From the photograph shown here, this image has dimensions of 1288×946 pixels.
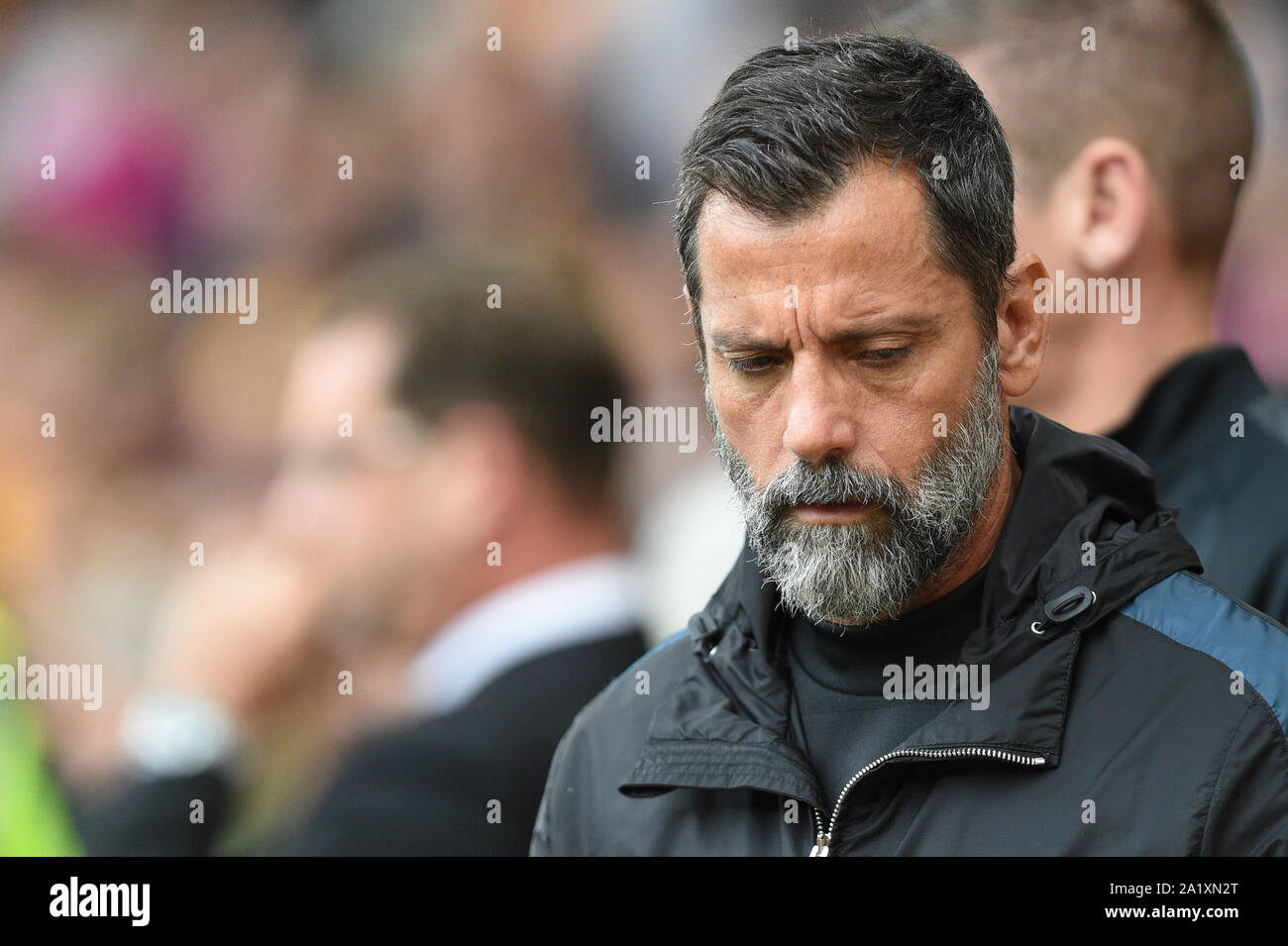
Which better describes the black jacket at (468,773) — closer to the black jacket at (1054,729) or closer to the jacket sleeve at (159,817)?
the jacket sleeve at (159,817)

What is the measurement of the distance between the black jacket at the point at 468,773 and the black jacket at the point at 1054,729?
0.82 m

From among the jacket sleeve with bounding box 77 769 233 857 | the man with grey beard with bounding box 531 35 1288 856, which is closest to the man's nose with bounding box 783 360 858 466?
the man with grey beard with bounding box 531 35 1288 856

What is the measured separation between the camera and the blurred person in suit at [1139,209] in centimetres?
267

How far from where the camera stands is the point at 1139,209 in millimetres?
2756

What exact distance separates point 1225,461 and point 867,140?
4.20 feet

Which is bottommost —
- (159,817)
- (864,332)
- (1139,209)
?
(159,817)

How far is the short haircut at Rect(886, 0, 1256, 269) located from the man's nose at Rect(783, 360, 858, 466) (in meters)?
1.16

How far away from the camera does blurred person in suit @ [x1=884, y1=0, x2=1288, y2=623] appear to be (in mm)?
2666
